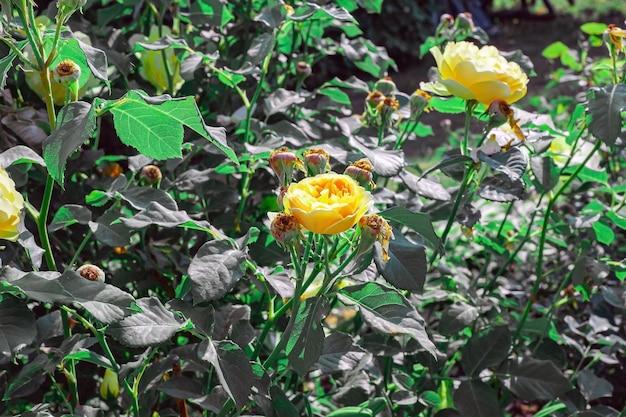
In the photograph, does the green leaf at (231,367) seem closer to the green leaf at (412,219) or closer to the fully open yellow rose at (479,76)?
the green leaf at (412,219)

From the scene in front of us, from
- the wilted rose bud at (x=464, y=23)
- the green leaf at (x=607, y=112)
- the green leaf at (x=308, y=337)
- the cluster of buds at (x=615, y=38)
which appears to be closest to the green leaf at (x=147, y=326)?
the green leaf at (x=308, y=337)

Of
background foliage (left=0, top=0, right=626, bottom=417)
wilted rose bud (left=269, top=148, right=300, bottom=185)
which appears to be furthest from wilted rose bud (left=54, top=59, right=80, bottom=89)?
wilted rose bud (left=269, top=148, right=300, bottom=185)

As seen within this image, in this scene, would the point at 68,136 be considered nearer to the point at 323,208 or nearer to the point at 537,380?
the point at 323,208

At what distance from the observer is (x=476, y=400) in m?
1.27

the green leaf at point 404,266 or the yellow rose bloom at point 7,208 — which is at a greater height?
the yellow rose bloom at point 7,208

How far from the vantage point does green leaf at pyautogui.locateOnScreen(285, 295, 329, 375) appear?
835 millimetres

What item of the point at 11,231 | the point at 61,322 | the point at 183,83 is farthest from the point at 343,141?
the point at 11,231

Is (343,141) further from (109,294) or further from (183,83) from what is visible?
(109,294)

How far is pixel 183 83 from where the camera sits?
4.91 ft

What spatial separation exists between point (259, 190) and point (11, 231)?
686mm

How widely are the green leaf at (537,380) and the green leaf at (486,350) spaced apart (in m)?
0.05

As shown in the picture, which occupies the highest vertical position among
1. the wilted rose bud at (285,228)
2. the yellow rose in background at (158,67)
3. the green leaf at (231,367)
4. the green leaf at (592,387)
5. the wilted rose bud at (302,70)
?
the wilted rose bud at (285,228)

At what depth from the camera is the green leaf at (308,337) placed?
0.83m

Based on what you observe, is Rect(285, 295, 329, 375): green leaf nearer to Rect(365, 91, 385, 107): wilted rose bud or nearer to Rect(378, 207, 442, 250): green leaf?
Rect(378, 207, 442, 250): green leaf
